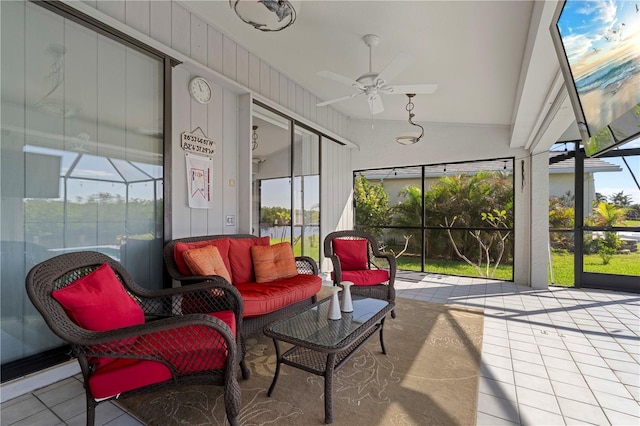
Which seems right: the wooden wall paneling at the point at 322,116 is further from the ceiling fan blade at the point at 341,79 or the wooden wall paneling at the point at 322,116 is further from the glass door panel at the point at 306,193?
the ceiling fan blade at the point at 341,79

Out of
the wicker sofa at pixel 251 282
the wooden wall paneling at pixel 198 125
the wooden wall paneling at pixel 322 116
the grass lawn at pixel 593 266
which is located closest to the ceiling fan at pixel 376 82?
the wooden wall paneling at pixel 198 125

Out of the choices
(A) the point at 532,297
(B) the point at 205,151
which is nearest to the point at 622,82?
(B) the point at 205,151

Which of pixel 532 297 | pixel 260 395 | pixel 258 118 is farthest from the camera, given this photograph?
pixel 532 297

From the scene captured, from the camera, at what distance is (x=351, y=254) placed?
3.95 m

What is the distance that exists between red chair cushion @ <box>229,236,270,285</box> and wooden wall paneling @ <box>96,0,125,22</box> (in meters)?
2.17

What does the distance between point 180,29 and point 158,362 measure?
3.03m

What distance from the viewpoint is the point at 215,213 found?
→ 11.2ft

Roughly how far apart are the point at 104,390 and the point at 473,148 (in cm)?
607

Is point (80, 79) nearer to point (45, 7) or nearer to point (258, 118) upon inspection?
point (45, 7)

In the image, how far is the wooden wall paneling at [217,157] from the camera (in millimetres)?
3359

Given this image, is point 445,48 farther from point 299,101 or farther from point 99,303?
point 99,303

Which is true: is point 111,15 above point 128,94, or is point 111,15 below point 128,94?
above

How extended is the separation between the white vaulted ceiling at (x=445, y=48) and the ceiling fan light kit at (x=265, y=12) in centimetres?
8

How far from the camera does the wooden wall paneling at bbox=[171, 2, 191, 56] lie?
2.90 metres
